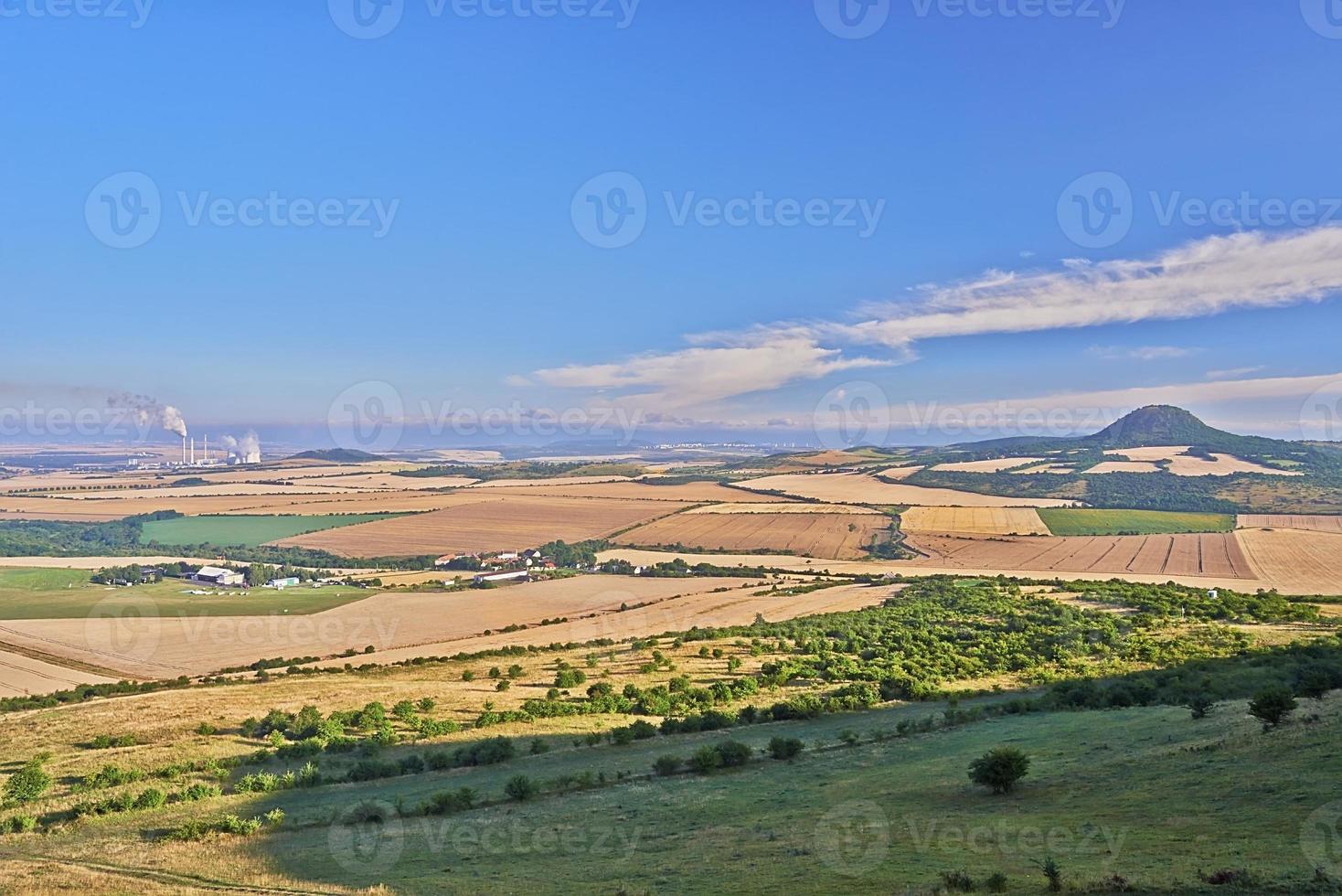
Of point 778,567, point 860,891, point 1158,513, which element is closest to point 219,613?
point 778,567

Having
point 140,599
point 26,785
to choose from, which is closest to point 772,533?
point 140,599

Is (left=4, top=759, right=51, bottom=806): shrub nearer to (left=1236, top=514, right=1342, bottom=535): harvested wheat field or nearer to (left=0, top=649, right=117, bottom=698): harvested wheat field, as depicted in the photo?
(left=0, top=649, right=117, bottom=698): harvested wheat field

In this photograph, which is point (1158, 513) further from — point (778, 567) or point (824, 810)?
point (824, 810)

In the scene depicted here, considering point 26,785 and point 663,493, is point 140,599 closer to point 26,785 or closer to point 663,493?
point 26,785

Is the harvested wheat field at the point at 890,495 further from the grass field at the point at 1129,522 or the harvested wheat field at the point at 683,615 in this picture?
the harvested wheat field at the point at 683,615

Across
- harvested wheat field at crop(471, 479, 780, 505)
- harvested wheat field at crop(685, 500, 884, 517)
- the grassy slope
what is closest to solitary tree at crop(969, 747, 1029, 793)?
the grassy slope

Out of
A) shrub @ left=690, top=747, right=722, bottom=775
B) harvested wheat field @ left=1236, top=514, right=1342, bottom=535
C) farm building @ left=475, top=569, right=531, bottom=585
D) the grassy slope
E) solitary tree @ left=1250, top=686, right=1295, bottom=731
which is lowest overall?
farm building @ left=475, top=569, right=531, bottom=585
